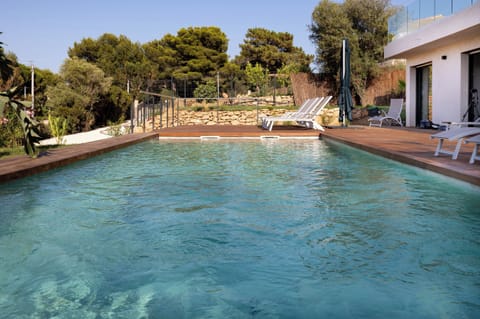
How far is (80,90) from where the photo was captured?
24109 millimetres

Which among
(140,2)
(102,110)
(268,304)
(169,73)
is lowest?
(268,304)

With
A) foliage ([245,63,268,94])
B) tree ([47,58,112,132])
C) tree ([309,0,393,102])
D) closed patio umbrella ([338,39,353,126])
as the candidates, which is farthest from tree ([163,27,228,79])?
closed patio umbrella ([338,39,353,126])

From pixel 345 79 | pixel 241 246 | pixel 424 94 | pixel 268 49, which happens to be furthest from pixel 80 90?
pixel 241 246

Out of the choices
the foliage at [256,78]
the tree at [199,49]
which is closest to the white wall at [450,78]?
the foliage at [256,78]

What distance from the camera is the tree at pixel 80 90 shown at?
22050mm

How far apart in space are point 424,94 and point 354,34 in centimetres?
868

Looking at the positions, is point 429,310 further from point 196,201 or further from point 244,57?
point 244,57

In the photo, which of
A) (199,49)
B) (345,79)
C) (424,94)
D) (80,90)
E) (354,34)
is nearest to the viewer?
(345,79)

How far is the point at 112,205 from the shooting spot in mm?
4539

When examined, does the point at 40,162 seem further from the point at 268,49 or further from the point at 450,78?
the point at 268,49

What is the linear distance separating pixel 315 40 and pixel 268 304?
75.7 feet

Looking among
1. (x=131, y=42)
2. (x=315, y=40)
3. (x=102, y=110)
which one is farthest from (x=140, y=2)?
(x=131, y=42)

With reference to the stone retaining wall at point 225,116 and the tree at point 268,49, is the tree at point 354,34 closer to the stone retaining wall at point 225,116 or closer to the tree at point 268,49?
the stone retaining wall at point 225,116

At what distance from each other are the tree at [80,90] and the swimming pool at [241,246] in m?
16.8
